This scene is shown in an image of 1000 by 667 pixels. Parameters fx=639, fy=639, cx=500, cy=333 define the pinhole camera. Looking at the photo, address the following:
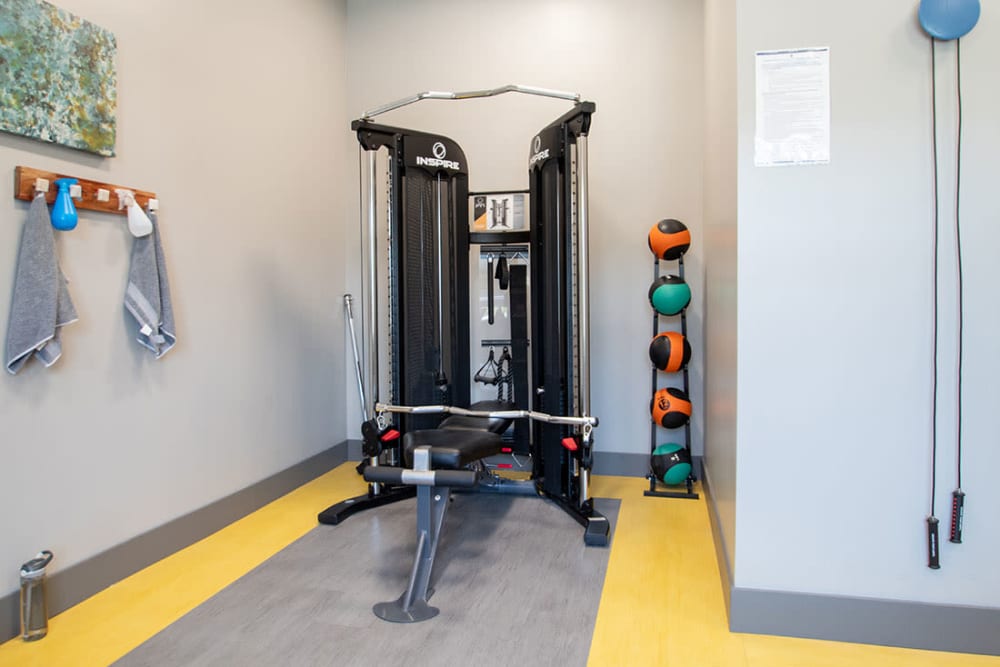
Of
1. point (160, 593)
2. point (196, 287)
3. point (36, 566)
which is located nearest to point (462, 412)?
point (196, 287)

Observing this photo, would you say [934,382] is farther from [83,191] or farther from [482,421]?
[83,191]

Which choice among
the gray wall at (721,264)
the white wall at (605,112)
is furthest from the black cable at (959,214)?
the white wall at (605,112)

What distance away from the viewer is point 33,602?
6.69 ft

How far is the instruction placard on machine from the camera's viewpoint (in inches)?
146

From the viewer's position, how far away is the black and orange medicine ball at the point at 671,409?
3559 mm

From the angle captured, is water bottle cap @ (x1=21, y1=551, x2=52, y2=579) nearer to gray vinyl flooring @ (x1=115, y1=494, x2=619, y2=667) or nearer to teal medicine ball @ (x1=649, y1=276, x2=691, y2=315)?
gray vinyl flooring @ (x1=115, y1=494, x2=619, y2=667)

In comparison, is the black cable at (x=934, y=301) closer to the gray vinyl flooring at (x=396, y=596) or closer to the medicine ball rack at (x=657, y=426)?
the gray vinyl flooring at (x=396, y=596)

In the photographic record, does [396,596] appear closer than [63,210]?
No

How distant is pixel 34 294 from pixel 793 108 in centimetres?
250

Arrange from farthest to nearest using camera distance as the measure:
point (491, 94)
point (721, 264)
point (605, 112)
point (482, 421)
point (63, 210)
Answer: point (605, 112) → point (482, 421) → point (491, 94) → point (721, 264) → point (63, 210)

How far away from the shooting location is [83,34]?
228 centimetres

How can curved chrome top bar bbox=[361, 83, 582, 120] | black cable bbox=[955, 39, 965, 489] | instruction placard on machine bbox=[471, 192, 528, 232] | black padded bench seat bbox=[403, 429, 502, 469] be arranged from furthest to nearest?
instruction placard on machine bbox=[471, 192, 528, 232] → curved chrome top bar bbox=[361, 83, 582, 120] → black padded bench seat bbox=[403, 429, 502, 469] → black cable bbox=[955, 39, 965, 489]

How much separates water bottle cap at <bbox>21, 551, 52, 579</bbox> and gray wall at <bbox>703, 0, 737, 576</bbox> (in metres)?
2.26

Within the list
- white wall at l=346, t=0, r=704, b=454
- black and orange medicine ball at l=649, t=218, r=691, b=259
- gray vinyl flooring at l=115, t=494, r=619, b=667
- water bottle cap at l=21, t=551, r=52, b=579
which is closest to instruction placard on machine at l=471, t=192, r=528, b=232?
white wall at l=346, t=0, r=704, b=454
